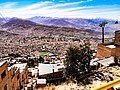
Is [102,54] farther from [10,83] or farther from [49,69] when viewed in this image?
[10,83]

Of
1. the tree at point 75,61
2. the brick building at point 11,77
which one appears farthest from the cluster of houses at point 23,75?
the tree at point 75,61

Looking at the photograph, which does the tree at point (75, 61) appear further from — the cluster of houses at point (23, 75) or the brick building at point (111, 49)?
the brick building at point (111, 49)

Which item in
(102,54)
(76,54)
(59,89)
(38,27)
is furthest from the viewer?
(38,27)

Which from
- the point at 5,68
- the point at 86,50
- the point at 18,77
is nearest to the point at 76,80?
the point at 86,50

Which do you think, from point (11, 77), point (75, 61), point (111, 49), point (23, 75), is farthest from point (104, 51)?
point (11, 77)

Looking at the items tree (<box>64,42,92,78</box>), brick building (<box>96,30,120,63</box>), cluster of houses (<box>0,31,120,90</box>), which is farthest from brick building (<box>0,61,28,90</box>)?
brick building (<box>96,30,120,63</box>)

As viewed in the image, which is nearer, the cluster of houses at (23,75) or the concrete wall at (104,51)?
the cluster of houses at (23,75)

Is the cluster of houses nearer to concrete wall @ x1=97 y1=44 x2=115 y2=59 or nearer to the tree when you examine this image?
concrete wall @ x1=97 y1=44 x2=115 y2=59

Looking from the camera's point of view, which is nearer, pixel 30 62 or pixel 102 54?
pixel 102 54
